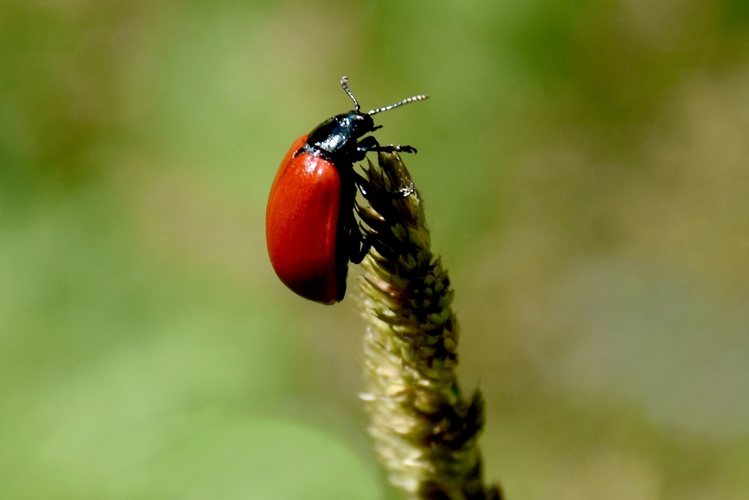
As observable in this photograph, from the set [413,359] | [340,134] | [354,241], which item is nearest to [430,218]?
[340,134]

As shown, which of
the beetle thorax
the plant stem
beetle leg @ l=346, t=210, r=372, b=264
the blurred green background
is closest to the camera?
the plant stem

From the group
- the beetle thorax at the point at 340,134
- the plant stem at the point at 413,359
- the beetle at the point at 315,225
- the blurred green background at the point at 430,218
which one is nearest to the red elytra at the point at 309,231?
the beetle at the point at 315,225

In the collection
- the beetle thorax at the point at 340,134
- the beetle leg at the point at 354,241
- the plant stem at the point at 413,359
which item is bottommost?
the plant stem at the point at 413,359

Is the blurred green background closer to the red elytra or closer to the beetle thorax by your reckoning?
the red elytra

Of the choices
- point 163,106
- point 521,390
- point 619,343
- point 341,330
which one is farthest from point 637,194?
point 163,106

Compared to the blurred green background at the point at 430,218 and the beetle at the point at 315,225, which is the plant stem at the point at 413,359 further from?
the blurred green background at the point at 430,218

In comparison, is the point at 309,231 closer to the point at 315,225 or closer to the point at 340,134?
the point at 315,225

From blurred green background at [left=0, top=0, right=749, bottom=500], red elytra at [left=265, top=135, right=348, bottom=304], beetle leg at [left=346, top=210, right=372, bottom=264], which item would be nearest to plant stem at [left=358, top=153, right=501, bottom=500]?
beetle leg at [left=346, top=210, right=372, bottom=264]
